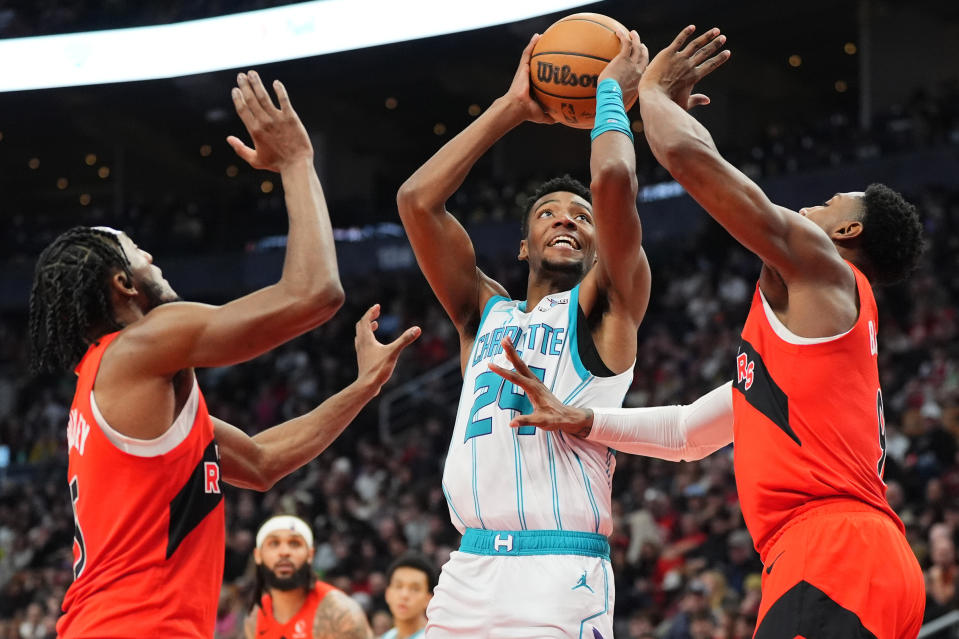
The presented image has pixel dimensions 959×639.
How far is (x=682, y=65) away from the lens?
12.7ft

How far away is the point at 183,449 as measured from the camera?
3.14 meters

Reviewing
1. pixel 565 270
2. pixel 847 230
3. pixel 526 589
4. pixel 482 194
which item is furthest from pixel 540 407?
pixel 482 194

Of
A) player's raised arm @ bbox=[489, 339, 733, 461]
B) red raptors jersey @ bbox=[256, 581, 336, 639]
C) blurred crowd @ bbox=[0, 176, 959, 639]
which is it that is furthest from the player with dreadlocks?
blurred crowd @ bbox=[0, 176, 959, 639]

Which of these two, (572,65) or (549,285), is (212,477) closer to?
(549,285)

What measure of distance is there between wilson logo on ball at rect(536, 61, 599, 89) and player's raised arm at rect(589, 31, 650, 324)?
13 cm

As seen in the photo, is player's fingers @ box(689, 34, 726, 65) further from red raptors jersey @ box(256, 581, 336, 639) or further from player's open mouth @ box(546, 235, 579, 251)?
red raptors jersey @ box(256, 581, 336, 639)

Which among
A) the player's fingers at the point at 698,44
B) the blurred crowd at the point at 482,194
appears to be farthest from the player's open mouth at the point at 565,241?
the blurred crowd at the point at 482,194

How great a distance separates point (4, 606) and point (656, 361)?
30.9 feet

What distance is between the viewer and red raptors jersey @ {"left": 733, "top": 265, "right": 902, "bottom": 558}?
3.32m

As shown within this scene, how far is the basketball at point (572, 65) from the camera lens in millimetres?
4184

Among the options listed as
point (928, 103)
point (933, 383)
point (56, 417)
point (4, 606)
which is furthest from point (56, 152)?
point (933, 383)

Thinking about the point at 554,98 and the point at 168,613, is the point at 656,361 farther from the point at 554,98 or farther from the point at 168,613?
the point at 168,613

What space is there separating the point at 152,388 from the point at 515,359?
113 centimetres

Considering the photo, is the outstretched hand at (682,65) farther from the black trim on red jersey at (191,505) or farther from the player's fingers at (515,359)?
the black trim on red jersey at (191,505)
